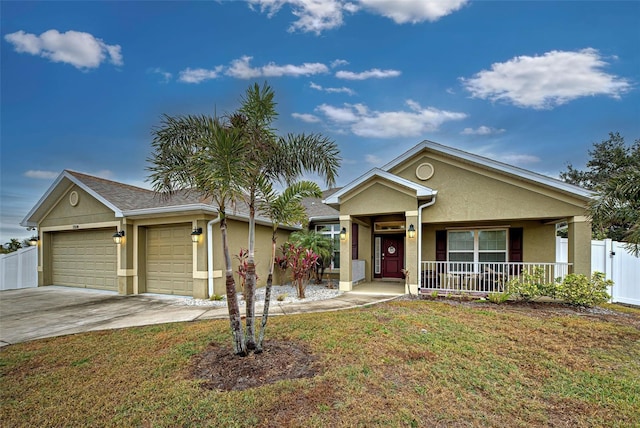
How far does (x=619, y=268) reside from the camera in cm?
952

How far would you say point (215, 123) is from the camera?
410cm

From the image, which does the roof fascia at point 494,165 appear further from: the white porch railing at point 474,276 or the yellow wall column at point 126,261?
the yellow wall column at point 126,261

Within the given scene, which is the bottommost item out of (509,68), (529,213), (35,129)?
(529,213)

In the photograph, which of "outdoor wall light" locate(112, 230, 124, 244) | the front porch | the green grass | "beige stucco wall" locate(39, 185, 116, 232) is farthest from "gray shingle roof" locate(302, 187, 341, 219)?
"beige stucco wall" locate(39, 185, 116, 232)

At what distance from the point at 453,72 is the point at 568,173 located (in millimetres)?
17638

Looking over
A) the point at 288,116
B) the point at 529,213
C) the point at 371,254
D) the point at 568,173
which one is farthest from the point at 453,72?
the point at 568,173

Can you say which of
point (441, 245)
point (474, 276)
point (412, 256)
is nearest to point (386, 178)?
point (412, 256)

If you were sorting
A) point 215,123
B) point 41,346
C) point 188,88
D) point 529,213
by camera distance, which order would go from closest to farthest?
point 215,123
point 41,346
point 529,213
point 188,88

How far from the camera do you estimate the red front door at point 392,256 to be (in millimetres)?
13289

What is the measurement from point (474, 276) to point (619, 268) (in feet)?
14.8

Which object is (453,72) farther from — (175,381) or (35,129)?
(35,129)

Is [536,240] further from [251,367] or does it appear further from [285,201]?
[251,367]

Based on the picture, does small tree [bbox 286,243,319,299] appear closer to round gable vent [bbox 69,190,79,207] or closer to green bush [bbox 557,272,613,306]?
green bush [bbox 557,272,613,306]

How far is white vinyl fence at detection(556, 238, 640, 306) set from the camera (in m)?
9.35
